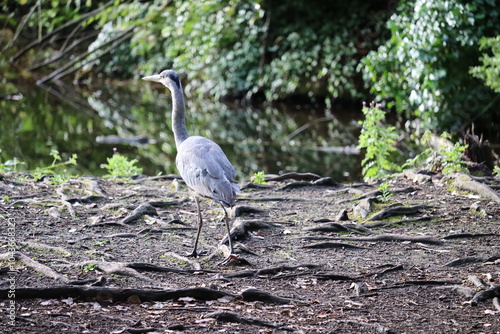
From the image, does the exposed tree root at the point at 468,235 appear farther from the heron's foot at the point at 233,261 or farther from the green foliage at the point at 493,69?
the green foliage at the point at 493,69

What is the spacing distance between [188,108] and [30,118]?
4.25 m

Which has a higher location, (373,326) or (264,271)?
(264,271)

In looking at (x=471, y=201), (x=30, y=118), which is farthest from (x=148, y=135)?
(x=471, y=201)

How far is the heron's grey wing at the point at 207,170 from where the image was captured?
5586mm

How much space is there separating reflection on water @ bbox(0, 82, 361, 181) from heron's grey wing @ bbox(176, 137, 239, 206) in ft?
17.4

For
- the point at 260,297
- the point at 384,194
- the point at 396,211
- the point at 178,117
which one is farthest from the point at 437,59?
the point at 260,297

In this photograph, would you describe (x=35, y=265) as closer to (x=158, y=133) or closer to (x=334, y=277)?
(x=334, y=277)

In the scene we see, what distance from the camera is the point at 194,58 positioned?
19781 millimetres

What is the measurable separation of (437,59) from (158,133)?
20.0ft

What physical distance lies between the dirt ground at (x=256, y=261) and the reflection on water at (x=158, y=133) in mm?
4049

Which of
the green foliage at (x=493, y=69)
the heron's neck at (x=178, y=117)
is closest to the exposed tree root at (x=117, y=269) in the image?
the heron's neck at (x=178, y=117)

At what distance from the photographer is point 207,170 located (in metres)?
5.70

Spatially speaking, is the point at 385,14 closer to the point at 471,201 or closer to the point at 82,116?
the point at 82,116

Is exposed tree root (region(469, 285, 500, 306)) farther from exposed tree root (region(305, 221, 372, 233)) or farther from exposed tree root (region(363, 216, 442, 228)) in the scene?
exposed tree root (region(363, 216, 442, 228))
